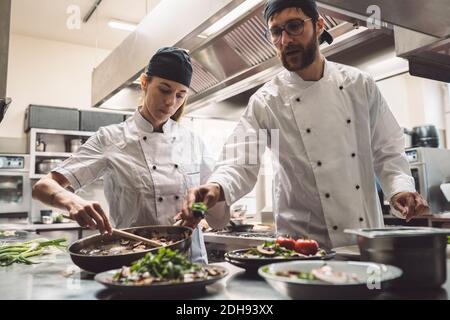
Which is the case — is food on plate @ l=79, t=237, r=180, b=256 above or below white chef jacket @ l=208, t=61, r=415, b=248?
below

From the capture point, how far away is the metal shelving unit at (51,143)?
18.4 feet

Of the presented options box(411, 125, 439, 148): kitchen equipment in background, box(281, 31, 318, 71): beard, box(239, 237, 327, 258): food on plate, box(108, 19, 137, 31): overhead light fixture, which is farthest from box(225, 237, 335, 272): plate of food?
box(108, 19, 137, 31): overhead light fixture

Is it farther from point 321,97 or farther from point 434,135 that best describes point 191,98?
point 434,135

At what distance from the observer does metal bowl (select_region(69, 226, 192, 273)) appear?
1176mm

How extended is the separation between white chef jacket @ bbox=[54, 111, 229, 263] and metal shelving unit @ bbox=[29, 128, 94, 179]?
4.14 meters

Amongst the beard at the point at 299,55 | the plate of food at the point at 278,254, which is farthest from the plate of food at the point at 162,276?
the beard at the point at 299,55

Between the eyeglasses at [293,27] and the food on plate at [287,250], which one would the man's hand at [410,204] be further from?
the eyeglasses at [293,27]

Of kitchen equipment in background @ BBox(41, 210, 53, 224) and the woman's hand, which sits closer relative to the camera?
the woman's hand

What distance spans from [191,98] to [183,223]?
2.12 metres

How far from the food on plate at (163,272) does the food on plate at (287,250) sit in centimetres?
19

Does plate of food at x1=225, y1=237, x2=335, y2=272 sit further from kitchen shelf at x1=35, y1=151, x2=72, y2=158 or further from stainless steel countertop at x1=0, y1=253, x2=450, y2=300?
kitchen shelf at x1=35, y1=151, x2=72, y2=158

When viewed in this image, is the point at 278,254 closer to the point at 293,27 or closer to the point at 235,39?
the point at 293,27

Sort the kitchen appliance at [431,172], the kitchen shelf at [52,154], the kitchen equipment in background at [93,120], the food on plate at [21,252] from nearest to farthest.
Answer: the food on plate at [21,252]
the kitchen appliance at [431,172]
the kitchen shelf at [52,154]
the kitchen equipment in background at [93,120]

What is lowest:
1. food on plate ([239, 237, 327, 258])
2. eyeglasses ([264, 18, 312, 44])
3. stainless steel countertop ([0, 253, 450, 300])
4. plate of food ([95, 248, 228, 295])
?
stainless steel countertop ([0, 253, 450, 300])
